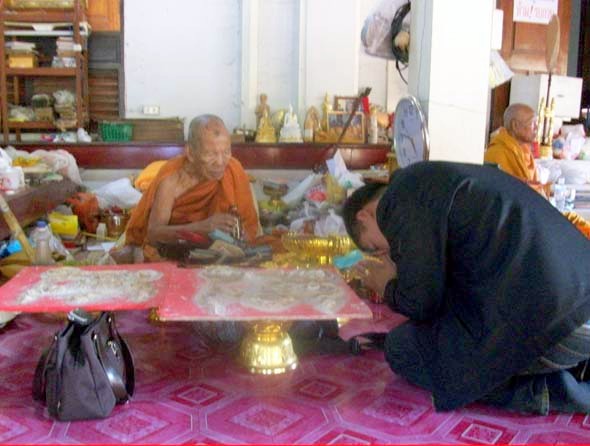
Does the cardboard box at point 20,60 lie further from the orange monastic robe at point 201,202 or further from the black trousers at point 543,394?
the black trousers at point 543,394

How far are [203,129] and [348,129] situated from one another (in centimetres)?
404

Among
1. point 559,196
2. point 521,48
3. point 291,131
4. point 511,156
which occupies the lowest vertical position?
point 559,196

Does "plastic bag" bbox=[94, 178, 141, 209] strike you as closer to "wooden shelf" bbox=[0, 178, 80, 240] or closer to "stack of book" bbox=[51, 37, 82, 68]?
"wooden shelf" bbox=[0, 178, 80, 240]

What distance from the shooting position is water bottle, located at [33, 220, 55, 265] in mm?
3744

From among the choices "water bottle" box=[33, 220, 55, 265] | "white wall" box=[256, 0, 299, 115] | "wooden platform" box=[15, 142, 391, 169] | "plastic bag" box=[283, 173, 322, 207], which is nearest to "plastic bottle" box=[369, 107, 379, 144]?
"wooden platform" box=[15, 142, 391, 169]

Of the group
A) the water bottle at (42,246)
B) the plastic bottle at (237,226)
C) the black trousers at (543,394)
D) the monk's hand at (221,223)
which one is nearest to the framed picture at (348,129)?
the plastic bottle at (237,226)

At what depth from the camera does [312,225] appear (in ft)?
16.5

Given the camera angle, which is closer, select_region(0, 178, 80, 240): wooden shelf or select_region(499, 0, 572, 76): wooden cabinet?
select_region(0, 178, 80, 240): wooden shelf

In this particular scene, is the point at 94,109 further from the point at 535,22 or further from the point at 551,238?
the point at 551,238

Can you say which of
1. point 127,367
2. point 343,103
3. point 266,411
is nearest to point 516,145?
point 343,103

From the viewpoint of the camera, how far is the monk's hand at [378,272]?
8.47ft

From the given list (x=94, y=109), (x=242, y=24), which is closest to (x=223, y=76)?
(x=242, y=24)

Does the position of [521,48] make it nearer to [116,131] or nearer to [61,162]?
[116,131]

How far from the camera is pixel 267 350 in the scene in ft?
8.09
